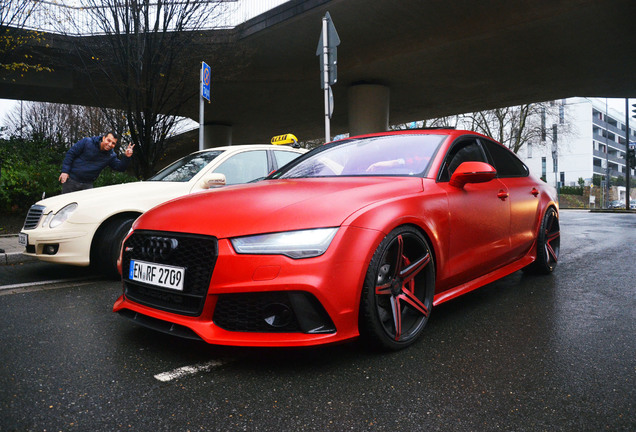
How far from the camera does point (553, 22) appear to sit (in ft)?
44.7

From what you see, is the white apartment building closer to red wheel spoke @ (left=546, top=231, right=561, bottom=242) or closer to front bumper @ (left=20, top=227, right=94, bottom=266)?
red wheel spoke @ (left=546, top=231, right=561, bottom=242)

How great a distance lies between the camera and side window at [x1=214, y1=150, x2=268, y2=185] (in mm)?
5513

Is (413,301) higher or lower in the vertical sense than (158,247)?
lower

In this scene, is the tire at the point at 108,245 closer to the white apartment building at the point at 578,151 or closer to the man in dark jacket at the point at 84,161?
the man in dark jacket at the point at 84,161

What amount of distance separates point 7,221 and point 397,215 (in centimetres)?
884

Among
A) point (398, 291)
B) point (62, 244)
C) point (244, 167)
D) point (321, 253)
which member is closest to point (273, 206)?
point (321, 253)

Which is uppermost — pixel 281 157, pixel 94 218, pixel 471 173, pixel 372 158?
pixel 281 157

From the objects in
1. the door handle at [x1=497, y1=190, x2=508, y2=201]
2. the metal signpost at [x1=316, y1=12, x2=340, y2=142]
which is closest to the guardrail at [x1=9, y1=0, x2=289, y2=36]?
the metal signpost at [x1=316, y1=12, x2=340, y2=142]

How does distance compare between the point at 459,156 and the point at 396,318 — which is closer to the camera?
the point at 396,318

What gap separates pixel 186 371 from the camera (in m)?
2.42

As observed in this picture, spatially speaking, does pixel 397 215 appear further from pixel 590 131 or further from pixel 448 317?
pixel 590 131

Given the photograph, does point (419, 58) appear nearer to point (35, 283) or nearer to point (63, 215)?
point (63, 215)

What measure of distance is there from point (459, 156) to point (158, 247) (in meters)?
2.34

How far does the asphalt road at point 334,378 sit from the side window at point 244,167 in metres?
2.32
